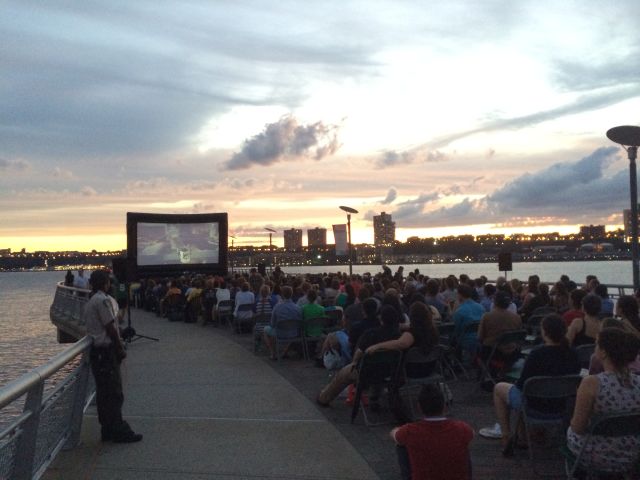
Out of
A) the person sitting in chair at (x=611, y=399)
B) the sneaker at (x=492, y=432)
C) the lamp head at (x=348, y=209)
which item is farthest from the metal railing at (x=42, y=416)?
the lamp head at (x=348, y=209)

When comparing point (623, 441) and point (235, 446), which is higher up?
point (623, 441)

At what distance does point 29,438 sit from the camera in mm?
4344

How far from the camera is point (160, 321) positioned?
20281 mm

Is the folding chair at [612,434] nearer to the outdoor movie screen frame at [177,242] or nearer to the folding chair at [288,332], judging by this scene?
the folding chair at [288,332]

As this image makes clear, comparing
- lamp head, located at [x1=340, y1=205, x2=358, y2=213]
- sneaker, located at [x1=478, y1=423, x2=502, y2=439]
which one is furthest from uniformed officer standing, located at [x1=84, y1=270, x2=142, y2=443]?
lamp head, located at [x1=340, y1=205, x2=358, y2=213]

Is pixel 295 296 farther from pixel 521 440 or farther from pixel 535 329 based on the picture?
pixel 521 440

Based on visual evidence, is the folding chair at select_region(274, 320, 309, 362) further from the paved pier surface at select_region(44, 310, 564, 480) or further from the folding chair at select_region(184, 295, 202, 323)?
the folding chair at select_region(184, 295, 202, 323)

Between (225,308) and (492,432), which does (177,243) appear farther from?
(492,432)

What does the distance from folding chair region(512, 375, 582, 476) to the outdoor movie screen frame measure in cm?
2775

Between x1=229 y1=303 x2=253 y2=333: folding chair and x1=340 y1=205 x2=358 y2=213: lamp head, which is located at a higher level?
x1=340 y1=205 x2=358 y2=213: lamp head

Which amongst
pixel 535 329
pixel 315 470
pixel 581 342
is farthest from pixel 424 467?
pixel 535 329

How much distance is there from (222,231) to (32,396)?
28.9 m

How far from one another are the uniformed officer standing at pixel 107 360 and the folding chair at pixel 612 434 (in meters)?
3.88

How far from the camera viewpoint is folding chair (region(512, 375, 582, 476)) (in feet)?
17.0
